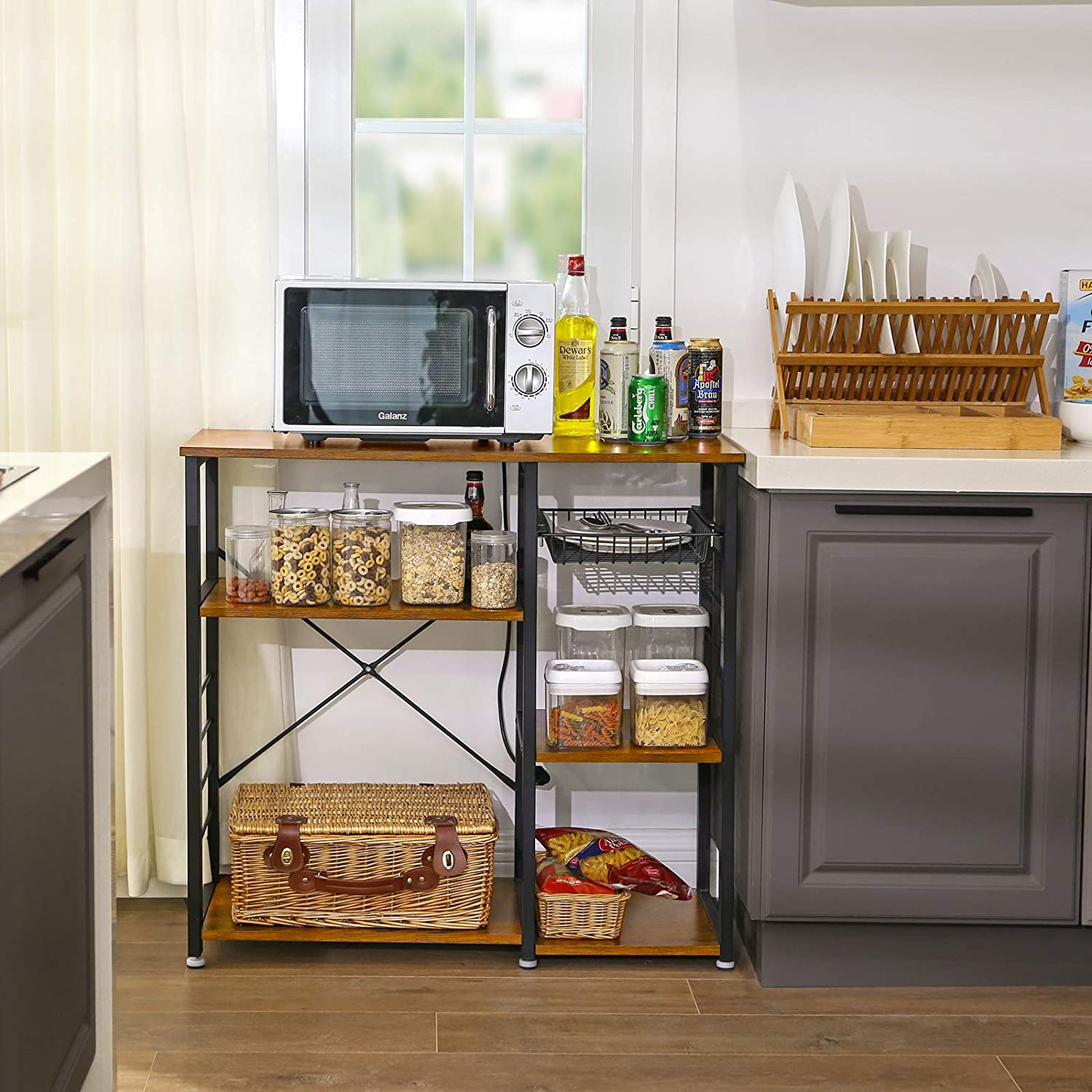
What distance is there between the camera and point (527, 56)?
2.62m

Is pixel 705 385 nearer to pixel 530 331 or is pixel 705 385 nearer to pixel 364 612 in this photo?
pixel 530 331

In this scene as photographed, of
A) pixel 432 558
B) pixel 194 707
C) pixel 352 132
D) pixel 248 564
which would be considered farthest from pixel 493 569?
pixel 352 132

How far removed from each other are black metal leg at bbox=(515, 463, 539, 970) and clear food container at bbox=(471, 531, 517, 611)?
0.03 m

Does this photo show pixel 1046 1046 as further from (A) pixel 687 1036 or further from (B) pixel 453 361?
(B) pixel 453 361

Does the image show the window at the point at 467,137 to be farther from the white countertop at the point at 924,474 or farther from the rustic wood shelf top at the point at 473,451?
the white countertop at the point at 924,474

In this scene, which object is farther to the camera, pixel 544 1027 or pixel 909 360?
pixel 909 360

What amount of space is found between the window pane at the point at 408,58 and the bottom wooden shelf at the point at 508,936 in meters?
1.56

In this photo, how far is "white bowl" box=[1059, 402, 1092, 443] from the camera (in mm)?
2410

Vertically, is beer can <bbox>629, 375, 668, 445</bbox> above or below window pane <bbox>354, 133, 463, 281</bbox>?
below

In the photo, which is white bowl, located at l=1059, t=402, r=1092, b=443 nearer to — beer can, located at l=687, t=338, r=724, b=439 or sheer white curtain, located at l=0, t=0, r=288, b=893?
beer can, located at l=687, t=338, r=724, b=439

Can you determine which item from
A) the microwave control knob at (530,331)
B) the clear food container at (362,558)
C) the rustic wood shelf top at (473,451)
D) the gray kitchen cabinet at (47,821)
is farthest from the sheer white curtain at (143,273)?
the gray kitchen cabinet at (47,821)

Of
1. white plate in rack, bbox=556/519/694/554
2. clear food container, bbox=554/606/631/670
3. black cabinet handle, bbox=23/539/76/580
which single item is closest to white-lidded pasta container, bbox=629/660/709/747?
clear food container, bbox=554/606/631/670

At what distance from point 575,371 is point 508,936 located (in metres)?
1.02

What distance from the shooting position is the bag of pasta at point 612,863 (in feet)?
8.23
